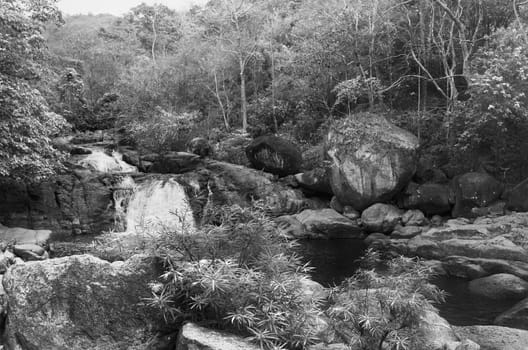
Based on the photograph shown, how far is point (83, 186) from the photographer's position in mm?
18531

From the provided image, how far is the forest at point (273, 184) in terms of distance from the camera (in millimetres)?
5195

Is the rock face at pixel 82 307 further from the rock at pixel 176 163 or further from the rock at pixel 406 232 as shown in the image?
the rock at pixel 176 163

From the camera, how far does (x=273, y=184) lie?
775 inches

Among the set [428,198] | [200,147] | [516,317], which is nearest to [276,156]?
[200,147]

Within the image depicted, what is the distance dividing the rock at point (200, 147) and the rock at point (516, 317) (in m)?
17.6

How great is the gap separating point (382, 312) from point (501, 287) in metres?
6.71

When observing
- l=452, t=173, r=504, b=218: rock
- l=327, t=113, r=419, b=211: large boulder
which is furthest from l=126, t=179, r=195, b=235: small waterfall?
l=452, t=173, r=504, b=218: rock

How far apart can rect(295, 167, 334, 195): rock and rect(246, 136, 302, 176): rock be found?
71 cm

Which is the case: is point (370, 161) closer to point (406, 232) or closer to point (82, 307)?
point (406, 232)

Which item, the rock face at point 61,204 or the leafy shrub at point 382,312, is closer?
the leafy shrub at point 382,312

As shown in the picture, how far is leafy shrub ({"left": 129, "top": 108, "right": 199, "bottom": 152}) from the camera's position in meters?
23.9

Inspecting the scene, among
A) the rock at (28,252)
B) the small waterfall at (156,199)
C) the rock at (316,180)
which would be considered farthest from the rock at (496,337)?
the small waterfall at (156,199)

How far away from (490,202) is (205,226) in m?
14.4

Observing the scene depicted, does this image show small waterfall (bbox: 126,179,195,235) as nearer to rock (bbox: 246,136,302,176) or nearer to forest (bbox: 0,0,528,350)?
forest (bbox: 0,0,528,350)
